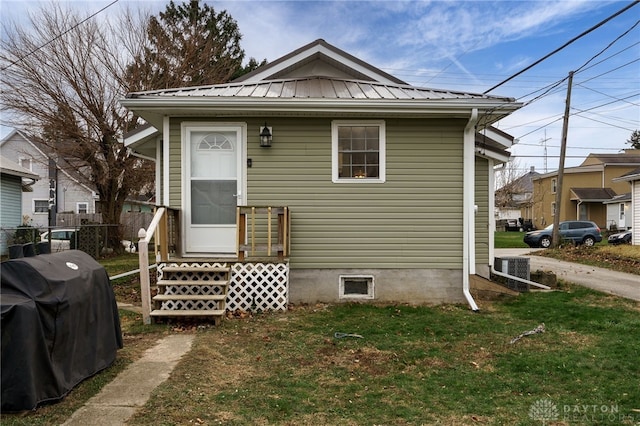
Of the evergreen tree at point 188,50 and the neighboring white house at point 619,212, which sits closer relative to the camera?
the evergreen tree at point 188,50

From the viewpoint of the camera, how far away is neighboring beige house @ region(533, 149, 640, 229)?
31156 mm

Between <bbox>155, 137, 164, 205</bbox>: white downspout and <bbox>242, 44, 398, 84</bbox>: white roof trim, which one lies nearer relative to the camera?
<bbox>242, 44, 398, 84</bbox>: white roof trim

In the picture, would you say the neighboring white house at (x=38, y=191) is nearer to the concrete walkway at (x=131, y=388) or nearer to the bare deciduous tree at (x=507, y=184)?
the concrete walkway at (x=131, y=388)

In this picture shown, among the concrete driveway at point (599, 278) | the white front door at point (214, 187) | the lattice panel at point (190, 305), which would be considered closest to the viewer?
the lattice panel at point (190, 305)

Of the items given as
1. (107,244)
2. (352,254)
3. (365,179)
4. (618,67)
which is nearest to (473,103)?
(365,179)

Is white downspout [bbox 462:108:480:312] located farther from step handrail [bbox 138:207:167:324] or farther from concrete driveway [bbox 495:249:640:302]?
step handrail [bbox 138:207:167:324]

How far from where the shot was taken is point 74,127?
1535cm

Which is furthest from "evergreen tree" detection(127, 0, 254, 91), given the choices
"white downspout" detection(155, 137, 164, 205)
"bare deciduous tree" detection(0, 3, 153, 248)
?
"white downspout" detection(155, 137, 164, 205)

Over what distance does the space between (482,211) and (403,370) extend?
5.50 m

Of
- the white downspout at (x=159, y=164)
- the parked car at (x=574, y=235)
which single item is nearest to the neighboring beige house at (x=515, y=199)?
the parked car at (x=574, y=235)

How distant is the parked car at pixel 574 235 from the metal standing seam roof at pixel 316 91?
51.8 ft

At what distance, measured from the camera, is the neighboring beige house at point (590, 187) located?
3116 cm

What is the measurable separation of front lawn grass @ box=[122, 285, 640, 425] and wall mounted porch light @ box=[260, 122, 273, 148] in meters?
2.64

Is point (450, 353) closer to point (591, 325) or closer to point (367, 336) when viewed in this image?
point (367, 336)
